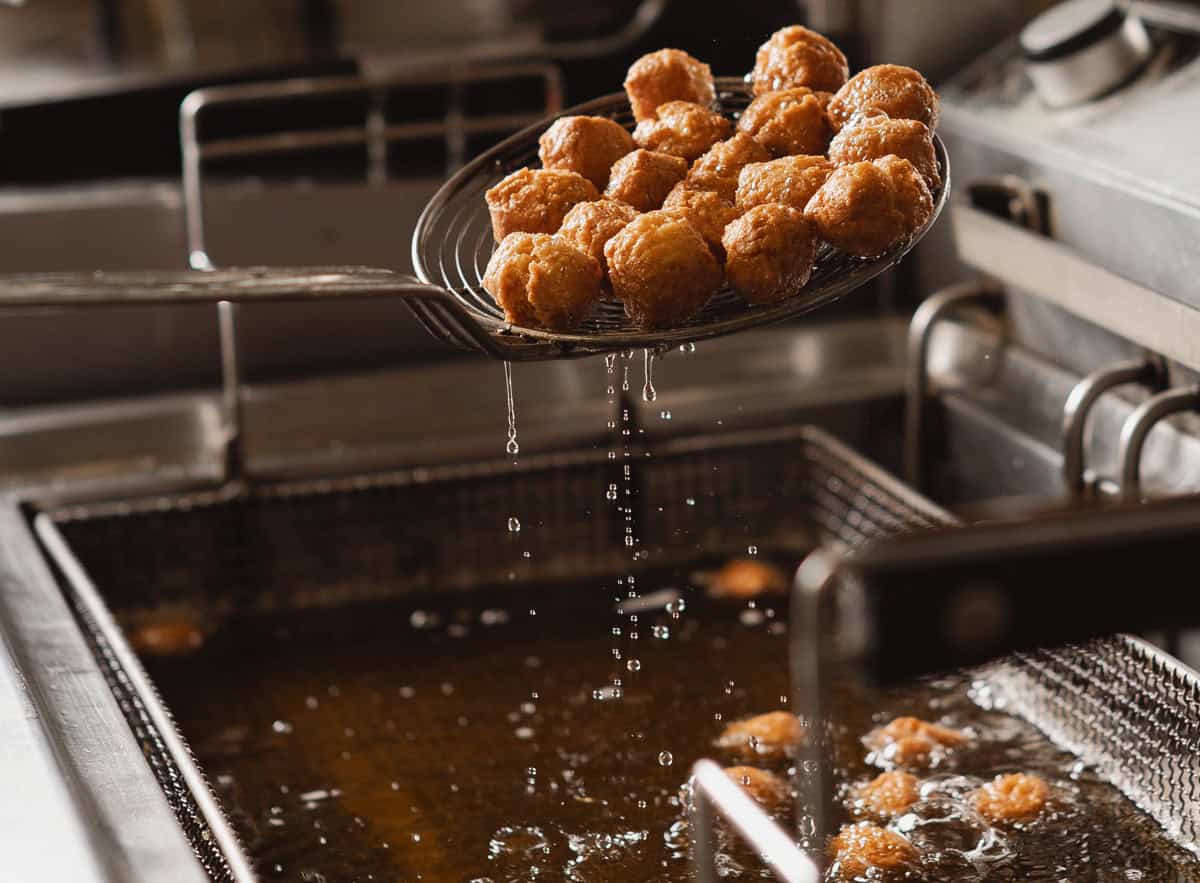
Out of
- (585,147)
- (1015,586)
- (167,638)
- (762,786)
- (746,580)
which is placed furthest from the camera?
(746,580)

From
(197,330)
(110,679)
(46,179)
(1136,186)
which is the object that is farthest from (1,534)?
(1136,186)

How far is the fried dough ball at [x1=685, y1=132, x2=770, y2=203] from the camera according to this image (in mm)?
1456

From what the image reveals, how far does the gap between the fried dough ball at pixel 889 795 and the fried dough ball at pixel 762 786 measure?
0.28 feet

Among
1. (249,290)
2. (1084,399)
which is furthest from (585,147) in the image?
(1084,399)

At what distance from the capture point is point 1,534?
1.89 meters

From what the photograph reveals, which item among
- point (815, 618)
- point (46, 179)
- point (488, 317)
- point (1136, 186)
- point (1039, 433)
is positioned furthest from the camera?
point (46, 179)

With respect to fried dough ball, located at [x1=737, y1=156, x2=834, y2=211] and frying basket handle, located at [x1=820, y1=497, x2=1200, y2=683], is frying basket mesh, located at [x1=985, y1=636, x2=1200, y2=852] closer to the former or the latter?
fried dough ball, located at [x1=737, y1=156, x2=834, y2=211]

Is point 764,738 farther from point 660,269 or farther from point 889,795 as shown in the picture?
point 660,269

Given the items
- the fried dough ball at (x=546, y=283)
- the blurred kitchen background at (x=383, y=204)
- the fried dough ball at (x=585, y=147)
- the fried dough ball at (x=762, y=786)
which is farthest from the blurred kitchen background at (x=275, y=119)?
the fried dough ball at (x=762, y=786)

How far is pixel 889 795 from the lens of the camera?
62.4 inches

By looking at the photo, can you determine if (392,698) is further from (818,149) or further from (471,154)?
(471,154)

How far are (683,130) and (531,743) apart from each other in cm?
71

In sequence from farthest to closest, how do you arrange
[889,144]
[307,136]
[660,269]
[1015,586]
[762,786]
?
[307,136] → [762,786] → [889,144] → [660,269] → [1015,586]

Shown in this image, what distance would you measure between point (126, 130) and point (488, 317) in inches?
60.6
